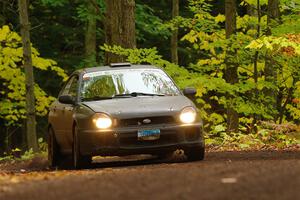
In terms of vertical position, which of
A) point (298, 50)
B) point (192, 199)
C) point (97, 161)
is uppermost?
point (298, 50)

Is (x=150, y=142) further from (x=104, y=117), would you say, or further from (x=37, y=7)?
(x=37, y=7)

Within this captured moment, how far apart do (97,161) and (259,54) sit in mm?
6389

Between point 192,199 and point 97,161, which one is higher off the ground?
point 192,199

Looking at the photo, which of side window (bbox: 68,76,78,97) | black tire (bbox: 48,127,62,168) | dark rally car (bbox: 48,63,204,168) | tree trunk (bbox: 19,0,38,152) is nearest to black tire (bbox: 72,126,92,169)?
dark rally car (bbox: 48,63,204,168)

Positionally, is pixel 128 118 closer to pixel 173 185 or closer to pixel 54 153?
pixel 54 153

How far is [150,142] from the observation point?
35.5 feet

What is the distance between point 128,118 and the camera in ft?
35.1

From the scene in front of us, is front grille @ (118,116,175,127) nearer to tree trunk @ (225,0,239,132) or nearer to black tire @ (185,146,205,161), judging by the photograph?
black tire @ (185,146,205,161)

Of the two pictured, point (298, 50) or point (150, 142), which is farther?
point (298, 50)

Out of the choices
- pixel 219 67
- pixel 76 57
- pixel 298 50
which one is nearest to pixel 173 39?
pixel 76 57

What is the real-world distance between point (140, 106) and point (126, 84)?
42.9 inches

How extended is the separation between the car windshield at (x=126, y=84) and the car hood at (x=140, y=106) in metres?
0.33

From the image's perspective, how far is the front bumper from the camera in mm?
10711

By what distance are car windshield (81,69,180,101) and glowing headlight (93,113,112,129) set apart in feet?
3.00
